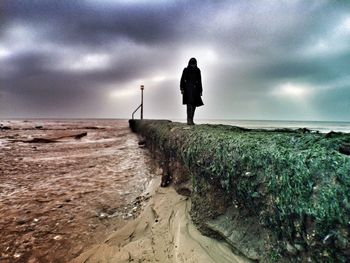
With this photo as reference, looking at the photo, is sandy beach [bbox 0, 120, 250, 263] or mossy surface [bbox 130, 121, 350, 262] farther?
sandy beach [bbox 0, 120, 250, 263]

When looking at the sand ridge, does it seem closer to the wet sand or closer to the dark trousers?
→ the wet sand

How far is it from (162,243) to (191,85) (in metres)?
5.87

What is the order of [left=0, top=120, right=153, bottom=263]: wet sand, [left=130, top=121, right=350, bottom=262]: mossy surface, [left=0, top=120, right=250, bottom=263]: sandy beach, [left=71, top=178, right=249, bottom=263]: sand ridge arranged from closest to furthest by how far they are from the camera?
1. [left=130, top=121, right=350, bottom=262]: mossy surface
2. [left=71, top=178, right=249, bottom=263]: sand ridge
3. [left=0, top=120, right=250, bottom=263]: sandy beach
4. [left=0, top=120, right=153, bottom=263]: wet sand

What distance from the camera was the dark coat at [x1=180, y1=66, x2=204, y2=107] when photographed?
7984 millimetres

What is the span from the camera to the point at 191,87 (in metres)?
8.02

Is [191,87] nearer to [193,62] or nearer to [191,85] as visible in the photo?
[191,85]

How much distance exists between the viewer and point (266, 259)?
2.08 m

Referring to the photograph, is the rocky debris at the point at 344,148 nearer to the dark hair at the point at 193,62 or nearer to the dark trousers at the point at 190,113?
the dark trousers at the point at 190,113

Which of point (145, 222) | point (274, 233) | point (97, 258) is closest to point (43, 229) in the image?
point (97, 258)

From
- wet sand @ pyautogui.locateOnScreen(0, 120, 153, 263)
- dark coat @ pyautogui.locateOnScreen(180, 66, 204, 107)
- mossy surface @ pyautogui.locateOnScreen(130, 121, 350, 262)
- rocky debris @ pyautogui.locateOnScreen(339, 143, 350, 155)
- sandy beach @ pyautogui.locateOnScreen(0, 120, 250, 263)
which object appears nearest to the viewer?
mossy surface @ pyautogui.locateOnScreen(130, 121, 350, 262)

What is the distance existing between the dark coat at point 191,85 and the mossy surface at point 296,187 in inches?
217

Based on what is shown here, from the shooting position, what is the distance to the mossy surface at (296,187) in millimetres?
1463

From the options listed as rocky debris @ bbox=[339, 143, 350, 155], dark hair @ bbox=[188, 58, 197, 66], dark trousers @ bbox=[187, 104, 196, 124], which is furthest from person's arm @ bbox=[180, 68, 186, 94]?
rocky debris @ bbox=[339, 143, 350, 155]

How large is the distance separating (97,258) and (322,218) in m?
2.52
